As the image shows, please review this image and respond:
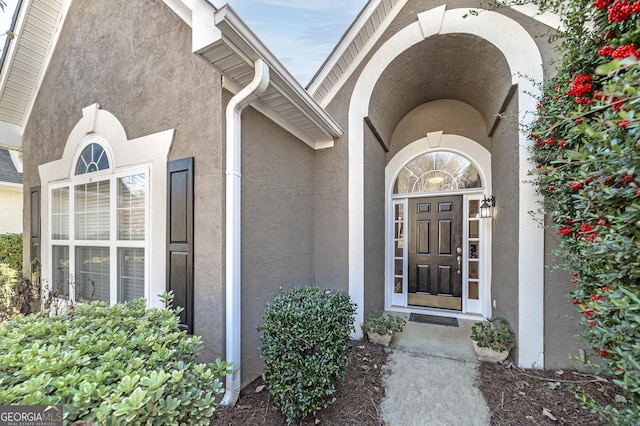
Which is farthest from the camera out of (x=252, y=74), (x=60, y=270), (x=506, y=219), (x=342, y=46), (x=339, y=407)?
(x=60, y=270)

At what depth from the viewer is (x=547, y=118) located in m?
2.52

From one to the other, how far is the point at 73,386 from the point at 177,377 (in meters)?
0.45

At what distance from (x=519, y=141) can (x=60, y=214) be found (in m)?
7.16

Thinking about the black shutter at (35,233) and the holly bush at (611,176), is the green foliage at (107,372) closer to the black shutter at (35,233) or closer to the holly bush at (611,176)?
the holly bush at (611,176)

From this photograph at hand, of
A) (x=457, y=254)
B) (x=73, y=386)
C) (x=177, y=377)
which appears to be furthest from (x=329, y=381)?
(x=457, y=254)

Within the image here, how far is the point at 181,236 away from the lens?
285 centimetres

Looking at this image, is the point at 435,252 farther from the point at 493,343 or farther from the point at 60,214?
the point at 60,214

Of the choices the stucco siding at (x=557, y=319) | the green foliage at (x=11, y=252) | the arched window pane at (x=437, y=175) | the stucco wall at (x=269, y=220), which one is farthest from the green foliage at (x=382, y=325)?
the green foliage at (x=11, y=252)

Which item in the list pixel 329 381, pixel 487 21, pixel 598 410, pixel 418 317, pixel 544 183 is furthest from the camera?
pixel 418 317

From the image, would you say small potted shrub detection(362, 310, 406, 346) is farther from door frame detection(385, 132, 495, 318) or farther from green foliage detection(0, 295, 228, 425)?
green foliage detection(0, 295, 228, 425)

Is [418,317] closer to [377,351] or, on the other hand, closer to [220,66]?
[377,351]

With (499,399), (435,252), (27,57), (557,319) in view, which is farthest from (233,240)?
(27,57)

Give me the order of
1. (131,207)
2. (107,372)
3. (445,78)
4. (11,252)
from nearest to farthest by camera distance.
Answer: (107,372)
(131,207)
(445,78)
(11,252)

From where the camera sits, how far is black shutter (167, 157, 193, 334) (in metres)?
2.79
